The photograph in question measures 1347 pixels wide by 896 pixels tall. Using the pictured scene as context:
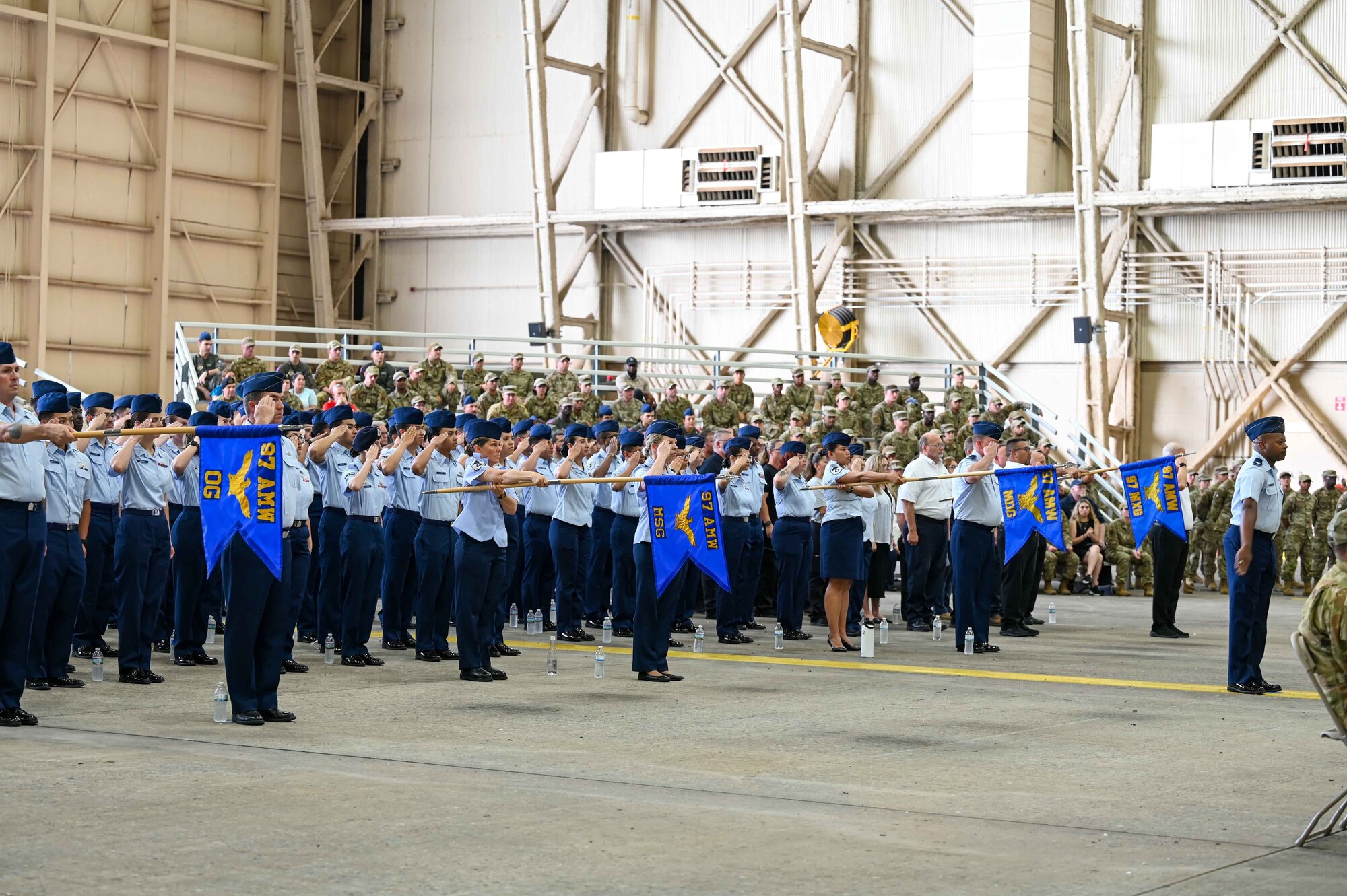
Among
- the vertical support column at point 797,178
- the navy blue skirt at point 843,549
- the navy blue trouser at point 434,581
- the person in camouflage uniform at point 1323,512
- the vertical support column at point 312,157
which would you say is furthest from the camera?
the vertical support column at point 312,157

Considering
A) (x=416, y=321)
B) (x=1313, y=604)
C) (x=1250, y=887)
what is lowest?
(x=1250, y=887)

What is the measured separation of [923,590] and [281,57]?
22.2m

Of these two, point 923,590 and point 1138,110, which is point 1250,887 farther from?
point 1138,110

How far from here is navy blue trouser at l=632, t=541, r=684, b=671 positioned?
11648 mm

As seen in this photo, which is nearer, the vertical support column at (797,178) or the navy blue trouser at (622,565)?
the navy blue trouser at (622,565)

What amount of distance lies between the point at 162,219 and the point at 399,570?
20.6m

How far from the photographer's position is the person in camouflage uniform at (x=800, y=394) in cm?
2567

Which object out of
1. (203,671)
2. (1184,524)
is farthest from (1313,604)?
(1184,524)

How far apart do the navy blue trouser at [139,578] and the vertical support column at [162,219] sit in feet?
68.0

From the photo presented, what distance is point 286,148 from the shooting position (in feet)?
115

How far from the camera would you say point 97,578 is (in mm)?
12055

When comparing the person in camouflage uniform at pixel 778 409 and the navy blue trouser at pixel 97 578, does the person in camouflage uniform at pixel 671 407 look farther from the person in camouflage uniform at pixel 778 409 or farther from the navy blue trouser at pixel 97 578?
the navy blue trouser at pixel 97 578

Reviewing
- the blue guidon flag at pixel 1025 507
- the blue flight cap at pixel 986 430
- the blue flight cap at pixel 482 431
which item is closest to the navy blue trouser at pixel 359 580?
the blue flight cap at pixel 482 431

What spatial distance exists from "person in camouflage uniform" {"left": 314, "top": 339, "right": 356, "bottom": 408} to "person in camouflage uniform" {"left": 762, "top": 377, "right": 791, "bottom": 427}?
622 centimetres
